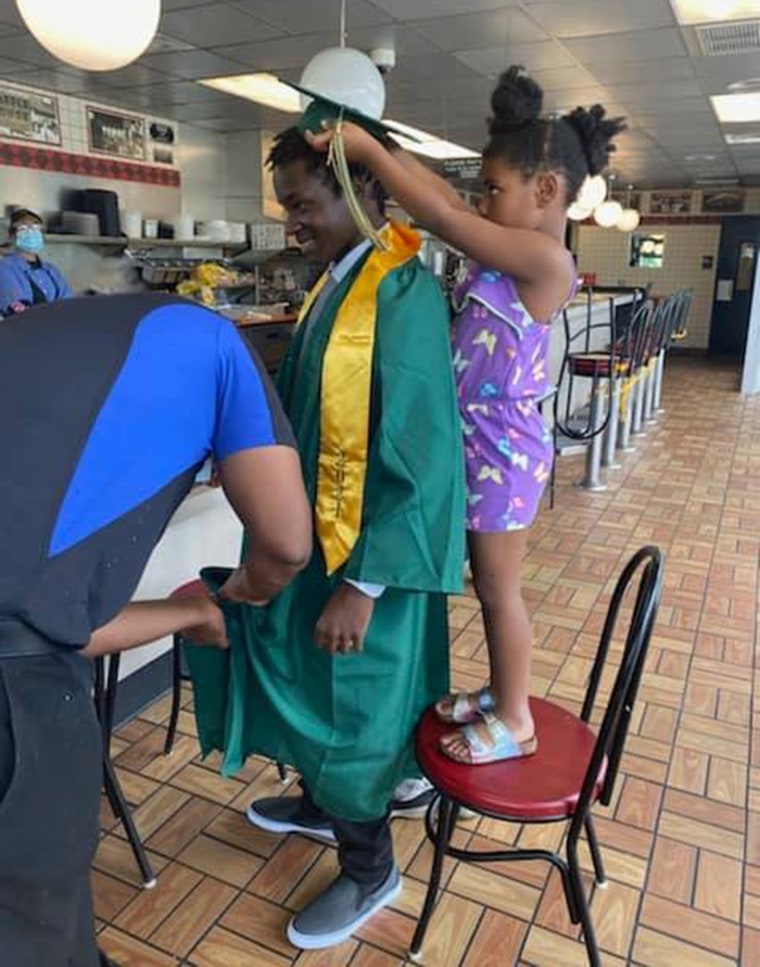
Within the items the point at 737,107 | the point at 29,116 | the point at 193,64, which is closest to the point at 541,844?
the point at 193,64

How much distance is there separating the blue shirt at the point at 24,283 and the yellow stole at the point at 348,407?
3.77 metres

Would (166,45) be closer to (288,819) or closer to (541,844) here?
(288,819)

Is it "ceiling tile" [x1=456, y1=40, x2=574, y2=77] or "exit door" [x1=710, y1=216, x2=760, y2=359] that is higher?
"ceiling tile" [x1=456, y1=40, x2=574, y2=77]

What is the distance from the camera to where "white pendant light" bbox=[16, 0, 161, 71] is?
95.1 inches

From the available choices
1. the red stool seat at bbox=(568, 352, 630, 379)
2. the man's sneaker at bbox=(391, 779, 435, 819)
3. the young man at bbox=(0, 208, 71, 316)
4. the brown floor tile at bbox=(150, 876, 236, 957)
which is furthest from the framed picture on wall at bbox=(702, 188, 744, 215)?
the brown floor tile at bbox=(150, 876, 236, 957)

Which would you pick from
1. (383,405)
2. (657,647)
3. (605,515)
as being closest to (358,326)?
(383,405)

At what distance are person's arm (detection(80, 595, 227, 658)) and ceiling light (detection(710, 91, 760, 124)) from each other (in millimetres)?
6639

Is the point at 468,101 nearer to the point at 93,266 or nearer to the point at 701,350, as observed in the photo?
the point at 93,266

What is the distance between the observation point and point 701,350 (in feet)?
42.6

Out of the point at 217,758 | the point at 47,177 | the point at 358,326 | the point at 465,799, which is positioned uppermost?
the point at 47,177

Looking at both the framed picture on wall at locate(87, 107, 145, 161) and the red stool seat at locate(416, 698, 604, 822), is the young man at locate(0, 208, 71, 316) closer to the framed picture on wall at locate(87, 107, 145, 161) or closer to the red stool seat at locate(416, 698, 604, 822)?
the framed picture on wall at locate(87, 107, 145, 161)

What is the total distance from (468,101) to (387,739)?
6324 mm

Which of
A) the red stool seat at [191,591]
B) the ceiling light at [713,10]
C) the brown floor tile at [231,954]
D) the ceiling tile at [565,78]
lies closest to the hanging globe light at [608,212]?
the ceiling tile at [565,78]

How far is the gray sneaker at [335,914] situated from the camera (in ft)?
5.28
